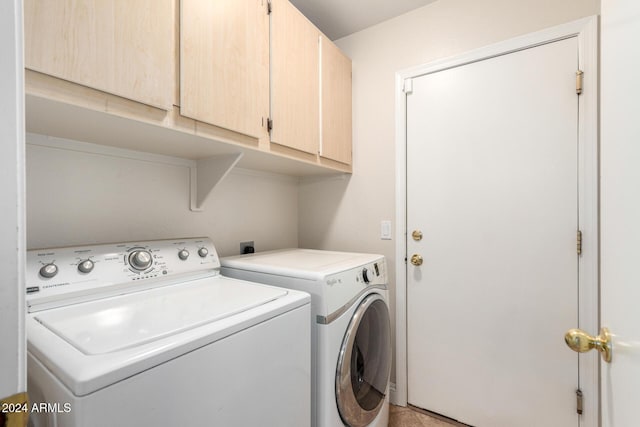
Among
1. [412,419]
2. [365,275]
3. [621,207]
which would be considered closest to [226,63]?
[365,275]

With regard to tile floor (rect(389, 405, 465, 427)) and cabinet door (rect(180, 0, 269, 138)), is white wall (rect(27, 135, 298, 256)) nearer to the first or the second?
cabinet door (rect(180, 0, 269, 138))

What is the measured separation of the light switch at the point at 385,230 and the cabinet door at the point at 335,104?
507mm

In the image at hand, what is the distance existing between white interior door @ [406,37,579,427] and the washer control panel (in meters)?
1.33

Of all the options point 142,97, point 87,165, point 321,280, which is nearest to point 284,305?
point 321,280

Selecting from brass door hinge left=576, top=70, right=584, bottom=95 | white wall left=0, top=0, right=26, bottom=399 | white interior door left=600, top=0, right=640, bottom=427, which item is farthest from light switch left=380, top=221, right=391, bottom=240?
white wall left=0, top=0, right=26, bottom=399

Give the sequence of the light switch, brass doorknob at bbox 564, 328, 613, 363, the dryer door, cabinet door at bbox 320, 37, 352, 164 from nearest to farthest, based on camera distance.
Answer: brass doorknob at bbox 564, 328, 613, 363 < the dryer door < cabinet door at bbox 320, 37, 352, 164 < the light switch

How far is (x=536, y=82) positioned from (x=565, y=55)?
0.16 m

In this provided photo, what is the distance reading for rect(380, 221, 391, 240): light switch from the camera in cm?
197

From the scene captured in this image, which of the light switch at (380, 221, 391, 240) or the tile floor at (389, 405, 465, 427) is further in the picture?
the light switch at (380, 221, 391, 240)

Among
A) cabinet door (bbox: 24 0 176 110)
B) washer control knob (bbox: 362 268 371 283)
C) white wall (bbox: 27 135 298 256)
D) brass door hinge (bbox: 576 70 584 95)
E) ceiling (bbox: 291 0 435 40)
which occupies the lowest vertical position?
washer control knob (bbox: 362 268 371 283)

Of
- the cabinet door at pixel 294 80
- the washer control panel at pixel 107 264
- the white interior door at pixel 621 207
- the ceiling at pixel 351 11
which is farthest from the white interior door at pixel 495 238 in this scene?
the washer control panel at pixel 107 264

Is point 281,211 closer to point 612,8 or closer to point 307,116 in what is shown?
point 307,116

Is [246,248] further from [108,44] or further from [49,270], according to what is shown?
[108,44]

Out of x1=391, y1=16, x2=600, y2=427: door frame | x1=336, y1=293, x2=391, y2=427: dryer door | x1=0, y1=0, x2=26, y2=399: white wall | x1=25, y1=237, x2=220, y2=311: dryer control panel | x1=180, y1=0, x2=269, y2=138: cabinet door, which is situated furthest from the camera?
x1=391, y1=16, x2=600, y2=427: door frame
